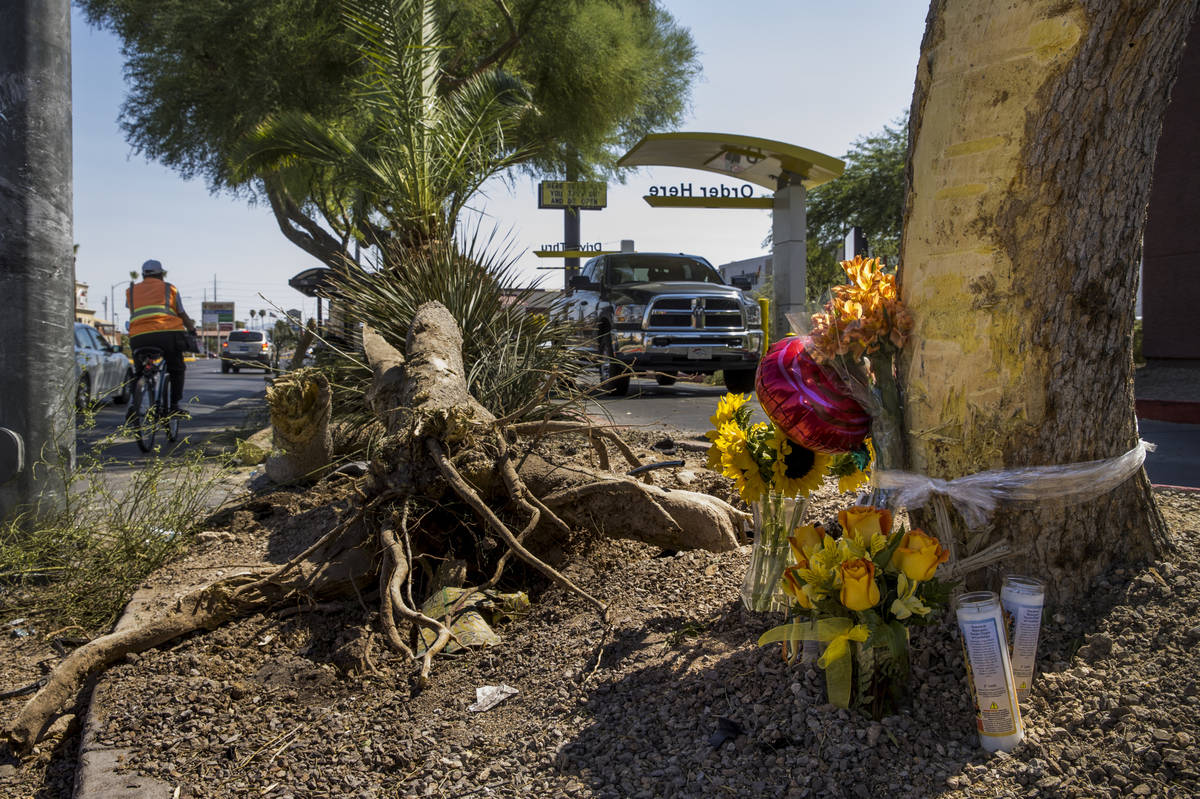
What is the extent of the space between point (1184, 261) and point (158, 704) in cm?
1362

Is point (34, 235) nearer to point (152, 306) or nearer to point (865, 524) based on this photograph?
point (865, 524)

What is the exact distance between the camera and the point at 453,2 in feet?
52.2

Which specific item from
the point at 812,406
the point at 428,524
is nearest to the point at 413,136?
the point at 428,524

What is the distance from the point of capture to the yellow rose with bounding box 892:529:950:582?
78.4 inches

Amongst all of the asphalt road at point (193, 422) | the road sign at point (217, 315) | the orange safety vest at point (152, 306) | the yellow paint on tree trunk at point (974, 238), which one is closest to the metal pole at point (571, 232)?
the asphalt road at point (193, 422)

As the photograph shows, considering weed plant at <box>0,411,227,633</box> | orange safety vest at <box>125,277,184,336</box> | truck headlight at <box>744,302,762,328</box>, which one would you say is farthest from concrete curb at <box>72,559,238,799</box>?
truck headlight at <box>744,302,762,328</box>

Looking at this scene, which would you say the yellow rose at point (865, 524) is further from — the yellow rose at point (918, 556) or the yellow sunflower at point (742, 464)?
the yellow sunflower at point (742, 464)

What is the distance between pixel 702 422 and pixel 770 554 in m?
7.10

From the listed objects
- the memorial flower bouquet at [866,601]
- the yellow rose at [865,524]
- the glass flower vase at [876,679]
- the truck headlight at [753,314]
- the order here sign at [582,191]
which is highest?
the order here sign at [582,191]

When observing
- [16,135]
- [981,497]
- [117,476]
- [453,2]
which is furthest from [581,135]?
[981,497]

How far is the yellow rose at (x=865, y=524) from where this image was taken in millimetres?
2139

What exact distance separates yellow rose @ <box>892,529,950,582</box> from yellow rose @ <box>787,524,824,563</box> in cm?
22

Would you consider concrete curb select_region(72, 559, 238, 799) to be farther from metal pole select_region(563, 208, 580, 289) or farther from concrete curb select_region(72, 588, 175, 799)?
metal pole select_region(563, 208, 580, 289)

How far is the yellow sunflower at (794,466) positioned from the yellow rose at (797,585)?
58 centimetres
